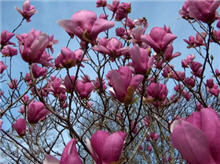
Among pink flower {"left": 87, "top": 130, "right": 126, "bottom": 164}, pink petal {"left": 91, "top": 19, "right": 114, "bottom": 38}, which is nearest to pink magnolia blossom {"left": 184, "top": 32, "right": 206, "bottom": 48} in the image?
pink petal {"left": 91, "top": 19, "right": 114, "bottom": 38}

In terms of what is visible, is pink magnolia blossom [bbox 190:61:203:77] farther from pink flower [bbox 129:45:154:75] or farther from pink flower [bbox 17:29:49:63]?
pink flower [bbox 17:29:49:63]

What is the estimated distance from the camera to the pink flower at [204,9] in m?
1.11

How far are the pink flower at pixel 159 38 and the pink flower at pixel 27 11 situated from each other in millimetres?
1876

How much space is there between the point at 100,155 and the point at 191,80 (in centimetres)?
214

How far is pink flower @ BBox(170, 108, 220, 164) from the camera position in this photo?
0.38m

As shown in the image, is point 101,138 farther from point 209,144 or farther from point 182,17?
point 182,17

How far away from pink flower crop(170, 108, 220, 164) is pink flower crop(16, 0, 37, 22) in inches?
101

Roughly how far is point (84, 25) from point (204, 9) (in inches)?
23.1

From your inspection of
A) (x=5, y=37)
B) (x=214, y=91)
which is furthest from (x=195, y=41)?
(x=5, y=37)

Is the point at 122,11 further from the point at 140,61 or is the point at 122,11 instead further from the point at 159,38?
the point at 140,61

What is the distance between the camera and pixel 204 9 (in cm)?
112

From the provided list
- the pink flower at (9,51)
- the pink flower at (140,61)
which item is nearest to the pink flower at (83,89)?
the pink flower at (140,61)

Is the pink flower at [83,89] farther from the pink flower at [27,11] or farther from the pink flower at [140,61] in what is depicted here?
the pink flower at [27,11]

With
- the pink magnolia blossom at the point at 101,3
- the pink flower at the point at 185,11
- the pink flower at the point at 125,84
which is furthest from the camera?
the pink magnolia blossom at the point at 101,3
